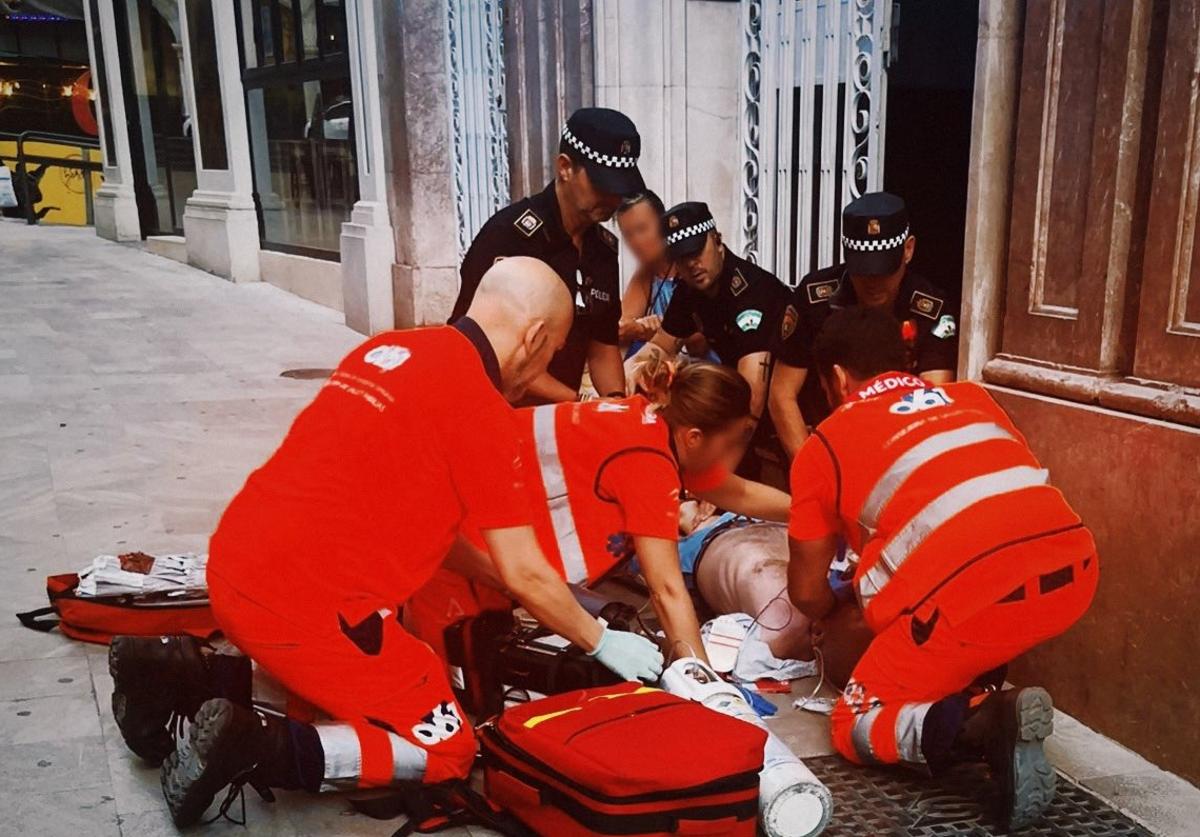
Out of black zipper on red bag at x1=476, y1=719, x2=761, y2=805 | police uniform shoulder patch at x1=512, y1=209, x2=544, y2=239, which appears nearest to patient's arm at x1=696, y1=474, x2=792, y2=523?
police uniform shoulder patch at x1=512, y1=209, x2=544, y2=239

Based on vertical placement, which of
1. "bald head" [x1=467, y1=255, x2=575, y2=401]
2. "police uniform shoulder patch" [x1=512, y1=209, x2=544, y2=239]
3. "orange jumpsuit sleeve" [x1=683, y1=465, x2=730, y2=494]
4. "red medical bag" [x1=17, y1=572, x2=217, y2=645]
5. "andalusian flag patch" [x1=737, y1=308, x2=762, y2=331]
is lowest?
"red medical bag" [x1=17, y1=572, x2=217, y2=645]

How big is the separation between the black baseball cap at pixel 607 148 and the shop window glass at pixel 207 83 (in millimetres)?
10850

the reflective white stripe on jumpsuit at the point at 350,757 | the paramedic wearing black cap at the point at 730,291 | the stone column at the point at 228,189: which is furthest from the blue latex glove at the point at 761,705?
the stone column at the point at 228,189

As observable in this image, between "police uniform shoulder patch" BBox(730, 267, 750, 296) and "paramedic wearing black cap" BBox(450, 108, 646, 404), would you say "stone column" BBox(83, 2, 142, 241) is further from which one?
"police uniform shoulder patch" BBox(730, 267, 750, 296)

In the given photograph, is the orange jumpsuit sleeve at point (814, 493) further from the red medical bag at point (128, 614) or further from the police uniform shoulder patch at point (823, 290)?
the red medical bag at point (128, 614)

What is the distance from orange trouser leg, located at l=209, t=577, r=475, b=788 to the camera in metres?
2.63

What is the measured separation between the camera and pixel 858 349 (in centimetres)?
305

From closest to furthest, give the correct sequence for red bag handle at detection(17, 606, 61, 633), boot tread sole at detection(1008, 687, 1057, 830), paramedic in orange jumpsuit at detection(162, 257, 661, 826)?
1. boot tread sole at detection(1008, 687, 1057, 830)
2. paramedic in orange jumpsuit at detection(162, 257, 661, 826)
3. red bag handle at detection(17, 606, 61, 633)

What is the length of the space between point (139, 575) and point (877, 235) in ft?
8.81

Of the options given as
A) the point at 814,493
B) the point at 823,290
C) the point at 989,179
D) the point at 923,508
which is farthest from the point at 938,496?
the point at 823,290

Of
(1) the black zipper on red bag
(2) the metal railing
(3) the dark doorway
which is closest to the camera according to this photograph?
(1) the black zipper on red bag

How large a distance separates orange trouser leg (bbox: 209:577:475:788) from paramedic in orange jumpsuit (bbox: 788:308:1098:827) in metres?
1.05

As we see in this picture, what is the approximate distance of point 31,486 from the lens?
17.6ft

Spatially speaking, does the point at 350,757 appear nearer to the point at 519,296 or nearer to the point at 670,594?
the point at 670,594
